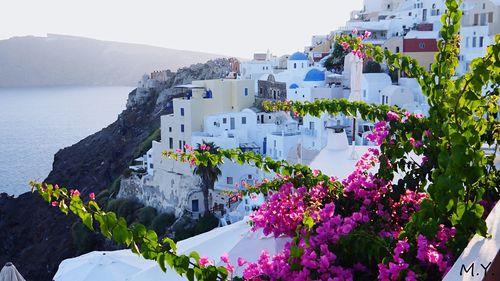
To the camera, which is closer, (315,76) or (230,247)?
(230,247)

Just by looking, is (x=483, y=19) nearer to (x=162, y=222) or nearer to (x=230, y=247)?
(x=162, y=222)

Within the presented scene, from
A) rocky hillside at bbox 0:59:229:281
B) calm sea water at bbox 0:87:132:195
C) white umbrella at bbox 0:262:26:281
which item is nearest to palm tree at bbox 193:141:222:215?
rocky hillside at bbox 0:59:229:281

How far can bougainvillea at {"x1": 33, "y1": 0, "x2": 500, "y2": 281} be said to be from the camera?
2562mm

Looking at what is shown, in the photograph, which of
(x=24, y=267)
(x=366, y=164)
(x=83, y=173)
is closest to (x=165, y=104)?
(x=83, y=173)

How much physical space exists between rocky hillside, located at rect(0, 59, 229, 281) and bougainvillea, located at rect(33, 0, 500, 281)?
32556 mm

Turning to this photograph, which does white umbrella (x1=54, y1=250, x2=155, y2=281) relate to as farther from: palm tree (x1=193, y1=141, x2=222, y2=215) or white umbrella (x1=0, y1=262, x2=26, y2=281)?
palm tree (x1=193, y1=141, x2=222, y2=215)

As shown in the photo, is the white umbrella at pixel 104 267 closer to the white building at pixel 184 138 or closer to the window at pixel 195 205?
the white building at pixel 184 138

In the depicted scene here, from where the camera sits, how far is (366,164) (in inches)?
165

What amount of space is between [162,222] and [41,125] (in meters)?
87.6

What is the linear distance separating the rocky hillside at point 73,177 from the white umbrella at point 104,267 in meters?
21.4

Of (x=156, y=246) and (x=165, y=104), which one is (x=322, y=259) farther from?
(x=165, y=104)

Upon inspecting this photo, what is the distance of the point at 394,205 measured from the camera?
3510mm

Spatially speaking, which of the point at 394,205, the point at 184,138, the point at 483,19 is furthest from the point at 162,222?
the point at 394,205

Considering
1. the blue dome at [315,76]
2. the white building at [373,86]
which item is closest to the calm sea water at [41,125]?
the blue dome at [315,76]
